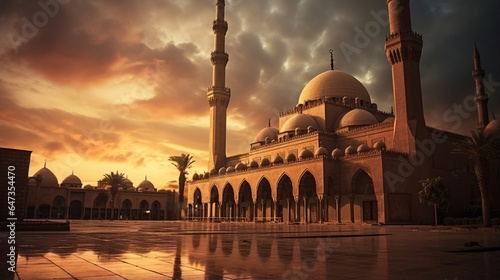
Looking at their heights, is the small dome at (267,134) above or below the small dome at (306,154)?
above

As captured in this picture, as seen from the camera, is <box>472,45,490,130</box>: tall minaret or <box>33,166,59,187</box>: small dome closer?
<box>472,45,490,130</box>: tall minaret

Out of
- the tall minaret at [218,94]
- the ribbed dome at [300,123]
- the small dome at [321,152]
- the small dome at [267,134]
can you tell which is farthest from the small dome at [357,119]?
the tall minaret at [218,94]

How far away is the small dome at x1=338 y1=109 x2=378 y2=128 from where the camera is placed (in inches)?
1656

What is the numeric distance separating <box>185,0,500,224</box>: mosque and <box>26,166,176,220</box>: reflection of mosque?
20090 mm

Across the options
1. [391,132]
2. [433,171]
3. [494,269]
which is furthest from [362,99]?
[494,269]

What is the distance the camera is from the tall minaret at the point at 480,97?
45.0 metres

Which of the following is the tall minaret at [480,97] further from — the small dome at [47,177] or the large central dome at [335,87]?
the small dome at [47,177]

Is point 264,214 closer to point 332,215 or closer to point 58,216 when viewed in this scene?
point 332,215

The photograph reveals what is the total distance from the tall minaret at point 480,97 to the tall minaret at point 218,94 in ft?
99.7

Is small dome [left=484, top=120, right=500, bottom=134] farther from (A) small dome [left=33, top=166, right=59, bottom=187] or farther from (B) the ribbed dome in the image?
(A) small dome [left=33, top=166, right=59, bottom=187]

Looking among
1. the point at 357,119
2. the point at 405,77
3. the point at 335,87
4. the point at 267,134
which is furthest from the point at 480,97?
the point at 267,134

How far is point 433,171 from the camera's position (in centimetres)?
3466

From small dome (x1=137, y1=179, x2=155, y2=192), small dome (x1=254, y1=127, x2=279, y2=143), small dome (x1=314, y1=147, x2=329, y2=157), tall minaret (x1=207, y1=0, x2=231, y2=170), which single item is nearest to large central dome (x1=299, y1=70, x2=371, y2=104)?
small dome (x1=254, y1=127, x2=279, y2=143)

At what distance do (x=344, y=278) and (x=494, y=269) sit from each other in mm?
2445
